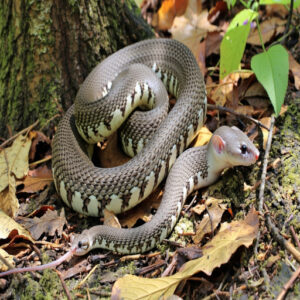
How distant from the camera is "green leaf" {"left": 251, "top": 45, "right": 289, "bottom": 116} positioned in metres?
4.68

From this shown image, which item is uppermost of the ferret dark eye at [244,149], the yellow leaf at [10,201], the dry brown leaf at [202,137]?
the ferret dark eye at [244,149]

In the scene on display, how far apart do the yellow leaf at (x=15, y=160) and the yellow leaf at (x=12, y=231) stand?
654 mm

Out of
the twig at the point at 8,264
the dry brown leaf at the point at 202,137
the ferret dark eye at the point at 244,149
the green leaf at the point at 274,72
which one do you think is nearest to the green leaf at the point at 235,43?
the green leaf at the point at 274,72

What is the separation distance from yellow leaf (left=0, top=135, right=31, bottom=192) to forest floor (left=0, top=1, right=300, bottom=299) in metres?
0.02

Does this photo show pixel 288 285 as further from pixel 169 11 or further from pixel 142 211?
pixel 169 11

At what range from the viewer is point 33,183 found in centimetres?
532

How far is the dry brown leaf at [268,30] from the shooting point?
6.42 metres

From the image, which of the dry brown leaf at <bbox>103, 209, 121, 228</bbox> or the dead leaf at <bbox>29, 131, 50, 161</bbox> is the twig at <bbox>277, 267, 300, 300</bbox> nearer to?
the dry brown leaf at <bbox>103, 209, 121, 228</bbox>

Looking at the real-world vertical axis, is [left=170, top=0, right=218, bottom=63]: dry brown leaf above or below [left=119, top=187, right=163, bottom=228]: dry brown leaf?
above

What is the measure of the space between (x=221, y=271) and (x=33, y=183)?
111 inches

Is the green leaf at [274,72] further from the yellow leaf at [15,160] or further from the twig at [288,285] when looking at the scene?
the yellow leaf at [15,160]

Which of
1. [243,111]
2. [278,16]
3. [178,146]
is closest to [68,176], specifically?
[178,146]

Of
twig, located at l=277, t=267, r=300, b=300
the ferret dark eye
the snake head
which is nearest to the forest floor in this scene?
twig, located at l=277, t=267, r=300, b=300

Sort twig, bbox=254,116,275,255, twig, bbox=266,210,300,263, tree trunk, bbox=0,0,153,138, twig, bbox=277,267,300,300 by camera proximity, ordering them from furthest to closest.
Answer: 1. tree trunk, bbox=0,0,153,138
2. twig, bbox=254,116,275,255
3. twig, bbox=266,210,300,263
4. twig, bbox=277,267,300,300
